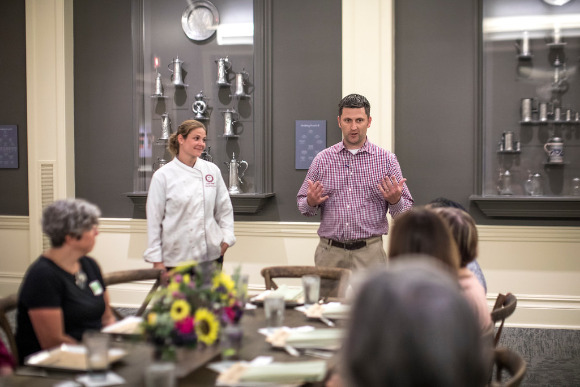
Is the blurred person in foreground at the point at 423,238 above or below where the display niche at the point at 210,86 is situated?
below

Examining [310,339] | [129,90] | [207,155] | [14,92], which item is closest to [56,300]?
[310,339]

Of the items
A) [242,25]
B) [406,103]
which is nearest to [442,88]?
[406,103]

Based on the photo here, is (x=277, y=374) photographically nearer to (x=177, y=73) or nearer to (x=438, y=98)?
(x=438, y=98)

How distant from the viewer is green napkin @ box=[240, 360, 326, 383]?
167 centimetres

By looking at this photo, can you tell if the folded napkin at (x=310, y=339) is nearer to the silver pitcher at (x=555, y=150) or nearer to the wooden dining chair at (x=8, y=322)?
the wooden dining chair at (x=8, y=322)

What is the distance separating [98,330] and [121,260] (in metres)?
3.57

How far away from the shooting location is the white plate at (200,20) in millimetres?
5645

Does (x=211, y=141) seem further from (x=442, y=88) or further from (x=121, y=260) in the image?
(x=442, y=88)

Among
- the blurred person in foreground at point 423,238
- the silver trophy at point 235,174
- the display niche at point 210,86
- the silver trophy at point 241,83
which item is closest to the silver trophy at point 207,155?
the display niche at point 210,86

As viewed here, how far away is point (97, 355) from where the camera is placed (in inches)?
66.7

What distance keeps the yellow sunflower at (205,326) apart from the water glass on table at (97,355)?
0.31 metres

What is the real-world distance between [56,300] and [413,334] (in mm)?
1725

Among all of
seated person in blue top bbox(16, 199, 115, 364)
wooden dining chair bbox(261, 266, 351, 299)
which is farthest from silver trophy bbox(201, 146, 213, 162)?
seated person in blue top bbox(16, 199, 115, 364)

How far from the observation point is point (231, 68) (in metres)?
5.59
